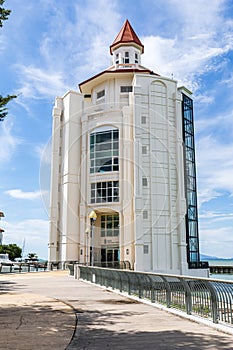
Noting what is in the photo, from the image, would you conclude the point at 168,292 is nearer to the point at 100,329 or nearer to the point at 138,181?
the point at 100,329

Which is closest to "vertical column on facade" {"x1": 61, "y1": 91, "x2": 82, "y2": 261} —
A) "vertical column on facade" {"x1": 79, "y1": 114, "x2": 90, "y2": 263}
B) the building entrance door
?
"vertical column on facade" {"x1": 79, "y1": 114, "x2": 90, "y2": 263}

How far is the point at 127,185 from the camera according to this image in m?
42.6

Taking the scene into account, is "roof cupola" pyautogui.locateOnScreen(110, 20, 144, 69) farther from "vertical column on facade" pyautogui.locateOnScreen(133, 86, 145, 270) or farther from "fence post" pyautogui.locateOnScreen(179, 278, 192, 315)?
"fence post" pyautogui.locateOnScreen(179, 278, 192, 315)

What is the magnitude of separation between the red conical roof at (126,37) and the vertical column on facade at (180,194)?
1354 cm

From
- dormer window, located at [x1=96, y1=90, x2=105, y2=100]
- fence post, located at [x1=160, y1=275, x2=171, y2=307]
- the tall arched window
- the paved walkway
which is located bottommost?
the paved walkway

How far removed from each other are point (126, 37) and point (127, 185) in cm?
2582

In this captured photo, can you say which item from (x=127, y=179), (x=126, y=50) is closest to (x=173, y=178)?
(x=127, y=179)

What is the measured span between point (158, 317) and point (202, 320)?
1.34 meters

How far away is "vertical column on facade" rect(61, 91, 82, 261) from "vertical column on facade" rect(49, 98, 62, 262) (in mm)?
1540

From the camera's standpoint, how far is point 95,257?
4412 cm

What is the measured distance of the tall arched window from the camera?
145ft

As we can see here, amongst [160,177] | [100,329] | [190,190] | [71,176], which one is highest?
[71,176]

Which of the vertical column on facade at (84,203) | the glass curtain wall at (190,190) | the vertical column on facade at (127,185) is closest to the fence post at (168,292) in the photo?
the vertical column on facade at (127,185)

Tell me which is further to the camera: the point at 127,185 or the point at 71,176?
A: the point at 71,176
